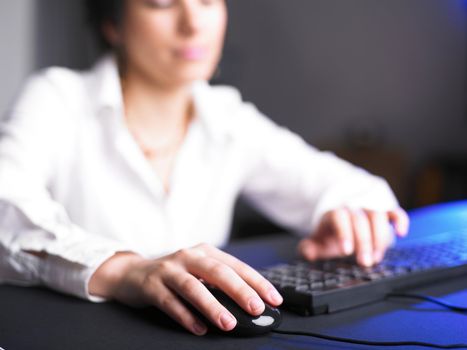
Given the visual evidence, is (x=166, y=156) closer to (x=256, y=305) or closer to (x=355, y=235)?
(x=355, y=235)

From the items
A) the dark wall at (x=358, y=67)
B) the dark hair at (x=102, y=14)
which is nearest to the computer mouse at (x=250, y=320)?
the dark hair at (x=102, y=14)

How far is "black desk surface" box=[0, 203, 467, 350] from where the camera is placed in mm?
426

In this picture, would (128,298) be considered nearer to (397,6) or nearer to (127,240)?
(127,240)

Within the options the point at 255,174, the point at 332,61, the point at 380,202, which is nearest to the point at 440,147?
the point at 332,61

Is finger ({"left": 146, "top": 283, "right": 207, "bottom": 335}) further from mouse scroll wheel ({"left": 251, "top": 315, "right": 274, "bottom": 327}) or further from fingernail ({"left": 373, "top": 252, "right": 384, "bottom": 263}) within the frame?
fingernail ({"left": 373, "top": 252, "right": 384, "bottom": 263})

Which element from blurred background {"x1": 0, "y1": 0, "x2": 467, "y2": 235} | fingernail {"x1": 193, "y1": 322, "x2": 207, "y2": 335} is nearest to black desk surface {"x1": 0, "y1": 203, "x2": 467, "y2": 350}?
fingernail {"x1": 193, "y1": 322, "x2": 207, "y2": 335}

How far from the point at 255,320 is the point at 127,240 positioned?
2.18ft

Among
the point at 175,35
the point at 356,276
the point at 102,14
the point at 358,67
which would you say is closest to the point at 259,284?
the point at 356,276

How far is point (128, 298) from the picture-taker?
0.53 metres

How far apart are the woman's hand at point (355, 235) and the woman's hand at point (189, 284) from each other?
22 cm

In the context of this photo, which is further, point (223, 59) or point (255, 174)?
point (223, 59)

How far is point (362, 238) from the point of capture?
71 cm

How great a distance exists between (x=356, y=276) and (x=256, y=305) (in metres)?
0.17

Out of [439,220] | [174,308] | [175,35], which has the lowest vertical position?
[439,220]
